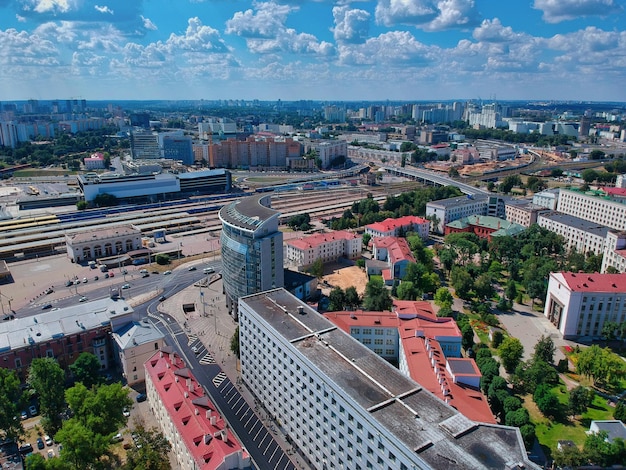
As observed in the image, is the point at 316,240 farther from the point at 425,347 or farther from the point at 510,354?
the point at 510,354

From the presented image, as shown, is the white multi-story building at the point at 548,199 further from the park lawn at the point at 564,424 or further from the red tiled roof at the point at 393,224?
the park lawn at the point at 564,424

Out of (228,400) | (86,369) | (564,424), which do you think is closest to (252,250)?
(228,400)

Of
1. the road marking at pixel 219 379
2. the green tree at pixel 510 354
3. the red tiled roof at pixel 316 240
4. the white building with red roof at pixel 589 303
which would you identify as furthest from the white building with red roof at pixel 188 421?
the white building with red roof at pixel 589 303

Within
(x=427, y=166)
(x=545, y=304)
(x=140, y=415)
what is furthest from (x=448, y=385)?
(x=427, y=166)

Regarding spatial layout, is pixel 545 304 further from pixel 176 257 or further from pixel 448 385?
pixel 176 257

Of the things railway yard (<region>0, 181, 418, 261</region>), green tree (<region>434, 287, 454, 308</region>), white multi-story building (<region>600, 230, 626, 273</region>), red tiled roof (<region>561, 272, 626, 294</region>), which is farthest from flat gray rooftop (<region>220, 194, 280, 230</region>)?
white multi-story building (<region>600, 230, 626, 273</region>)

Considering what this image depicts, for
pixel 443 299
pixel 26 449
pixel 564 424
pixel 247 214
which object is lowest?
pixel 564 424
